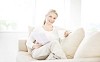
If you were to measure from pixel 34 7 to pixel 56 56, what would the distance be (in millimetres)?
2083

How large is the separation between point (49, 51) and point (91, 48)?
481 millimetres

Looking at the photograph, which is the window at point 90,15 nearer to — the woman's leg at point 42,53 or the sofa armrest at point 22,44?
the sofa armrest at point 22,44

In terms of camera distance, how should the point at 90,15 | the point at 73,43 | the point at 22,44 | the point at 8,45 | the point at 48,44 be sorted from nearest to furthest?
1. the point at 48,44
2. the point at 73,43
3. the point at 22,44
4. the point at 8,45
5. the point at 90,15

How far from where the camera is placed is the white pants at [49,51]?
2.03m

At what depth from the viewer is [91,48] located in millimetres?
1910

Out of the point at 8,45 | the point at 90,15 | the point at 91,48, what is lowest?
the point at 8,45

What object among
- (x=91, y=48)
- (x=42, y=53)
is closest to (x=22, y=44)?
(x=42, y=53)

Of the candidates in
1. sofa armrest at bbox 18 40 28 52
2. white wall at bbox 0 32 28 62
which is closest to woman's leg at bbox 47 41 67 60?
sofa armrest at bbox 18 40 28 52

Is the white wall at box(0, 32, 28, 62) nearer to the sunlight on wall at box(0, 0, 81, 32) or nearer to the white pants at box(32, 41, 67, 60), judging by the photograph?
the sunlight on wall at box(0, 0, 81, 32)

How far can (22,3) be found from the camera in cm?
389

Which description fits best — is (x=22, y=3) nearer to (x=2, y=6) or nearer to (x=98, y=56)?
(x=2, y=6)

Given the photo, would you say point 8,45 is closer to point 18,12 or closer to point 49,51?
point 18,12

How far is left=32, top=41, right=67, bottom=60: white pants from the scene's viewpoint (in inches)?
79.8

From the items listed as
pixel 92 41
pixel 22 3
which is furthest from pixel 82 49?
pixel 22 3
